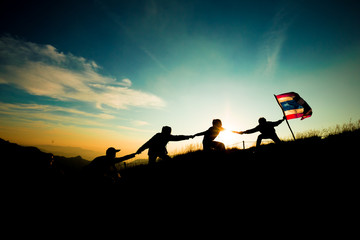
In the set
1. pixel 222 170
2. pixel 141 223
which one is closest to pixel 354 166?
pixel 222 170

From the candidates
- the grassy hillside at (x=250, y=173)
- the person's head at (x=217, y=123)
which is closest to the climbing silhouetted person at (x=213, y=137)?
the person's head at (x=217, y=123)

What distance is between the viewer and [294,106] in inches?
351

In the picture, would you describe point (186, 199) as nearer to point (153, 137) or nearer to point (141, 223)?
point (141, 223)

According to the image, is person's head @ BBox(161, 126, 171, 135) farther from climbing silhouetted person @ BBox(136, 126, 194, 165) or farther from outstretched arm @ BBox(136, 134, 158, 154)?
outstretched arm @ BBox(136, 134, 158, 154)

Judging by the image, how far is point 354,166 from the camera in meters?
3.24

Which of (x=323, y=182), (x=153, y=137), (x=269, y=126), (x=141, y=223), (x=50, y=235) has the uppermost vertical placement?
(x=269, y=126)

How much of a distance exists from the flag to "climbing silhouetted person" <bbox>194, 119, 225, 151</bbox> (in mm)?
5070

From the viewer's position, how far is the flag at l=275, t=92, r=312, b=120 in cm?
870

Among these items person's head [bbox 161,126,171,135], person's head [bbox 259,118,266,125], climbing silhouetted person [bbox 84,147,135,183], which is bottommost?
climbing silhouetted person [bbox 84,147,135,183]

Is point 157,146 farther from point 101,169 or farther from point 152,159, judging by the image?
point 101,169

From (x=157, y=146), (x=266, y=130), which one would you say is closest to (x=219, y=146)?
(x=157, y=146)

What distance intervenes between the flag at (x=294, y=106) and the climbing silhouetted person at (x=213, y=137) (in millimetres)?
5070

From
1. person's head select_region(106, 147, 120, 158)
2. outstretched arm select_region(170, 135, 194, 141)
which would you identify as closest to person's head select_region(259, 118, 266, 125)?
outstretched arm select_region(170, 135, 194, 141)

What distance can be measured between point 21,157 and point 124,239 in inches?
131
